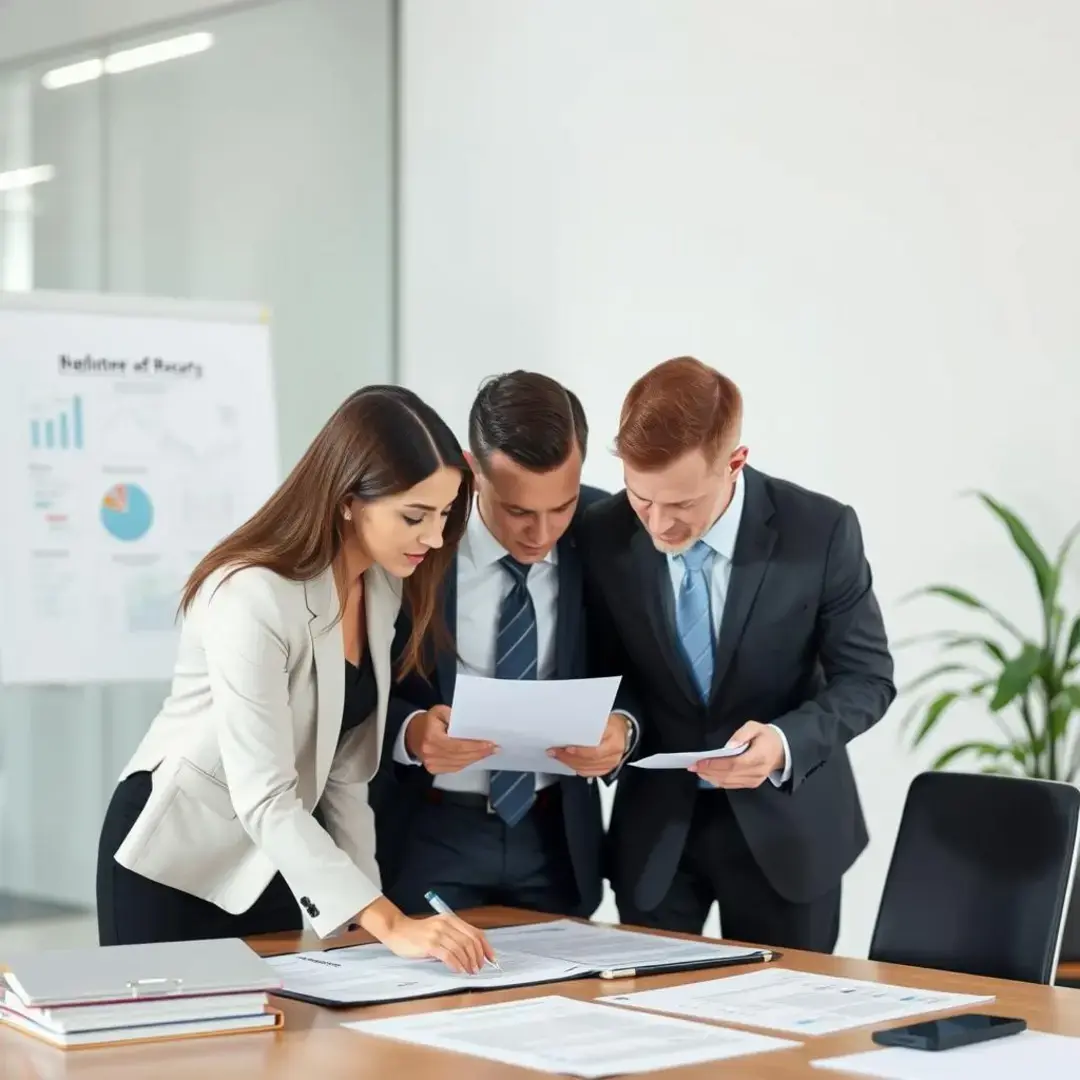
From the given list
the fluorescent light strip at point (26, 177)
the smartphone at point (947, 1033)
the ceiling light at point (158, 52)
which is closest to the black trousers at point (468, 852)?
the smartphone at point (947, 1033)

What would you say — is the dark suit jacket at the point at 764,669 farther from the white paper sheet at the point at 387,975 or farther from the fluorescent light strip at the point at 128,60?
the fluorescent light strip at the point at 128,60

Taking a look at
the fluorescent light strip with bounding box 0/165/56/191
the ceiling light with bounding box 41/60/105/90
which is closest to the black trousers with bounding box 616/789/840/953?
the fluorescent light strip with bounding box 0/165/56/191

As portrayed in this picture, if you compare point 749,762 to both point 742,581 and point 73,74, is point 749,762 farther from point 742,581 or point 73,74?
point 73,74

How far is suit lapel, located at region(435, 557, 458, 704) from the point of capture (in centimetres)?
281

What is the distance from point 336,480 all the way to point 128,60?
3.15m

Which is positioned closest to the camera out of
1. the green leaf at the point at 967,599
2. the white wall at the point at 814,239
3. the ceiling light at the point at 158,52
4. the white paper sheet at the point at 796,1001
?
the white paper sheet at the point at 796,1001

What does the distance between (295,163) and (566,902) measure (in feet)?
11.0

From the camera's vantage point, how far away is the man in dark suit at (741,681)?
277 cm

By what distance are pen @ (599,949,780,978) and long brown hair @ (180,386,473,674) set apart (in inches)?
26.5

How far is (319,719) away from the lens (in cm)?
240

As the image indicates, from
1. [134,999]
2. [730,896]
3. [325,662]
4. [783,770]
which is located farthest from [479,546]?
[134,999]

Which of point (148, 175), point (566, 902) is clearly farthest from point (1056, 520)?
point (148, 175)

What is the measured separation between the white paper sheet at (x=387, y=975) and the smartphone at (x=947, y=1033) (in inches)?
20.4

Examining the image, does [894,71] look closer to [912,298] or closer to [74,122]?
[912,298]
